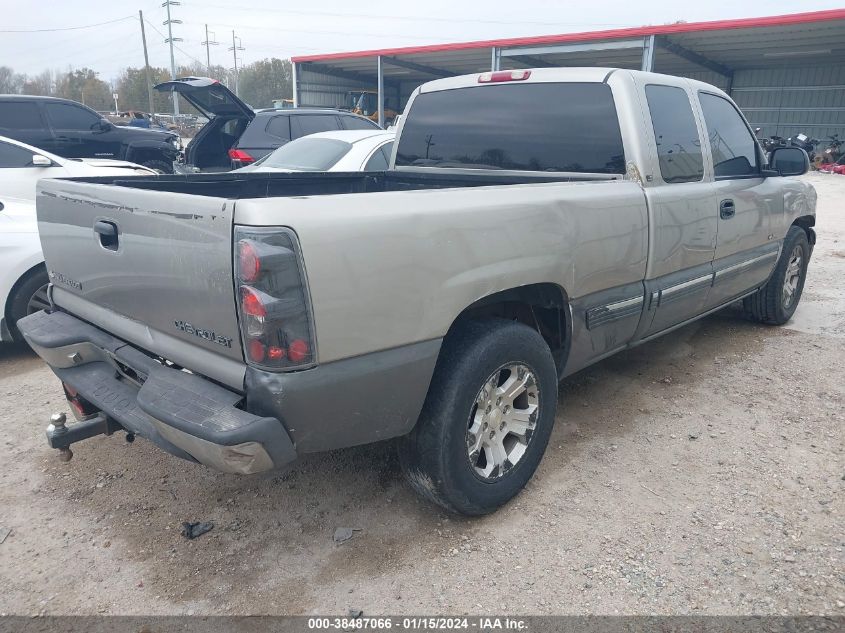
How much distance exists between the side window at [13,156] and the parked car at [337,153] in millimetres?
2493

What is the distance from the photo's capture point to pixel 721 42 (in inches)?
808

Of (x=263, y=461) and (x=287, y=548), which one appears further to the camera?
(x=287, y=548)

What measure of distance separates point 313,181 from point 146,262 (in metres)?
1.99

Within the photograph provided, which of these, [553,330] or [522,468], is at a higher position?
[553,330]

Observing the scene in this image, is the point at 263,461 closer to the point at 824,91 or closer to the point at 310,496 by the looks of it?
the point at 310,496

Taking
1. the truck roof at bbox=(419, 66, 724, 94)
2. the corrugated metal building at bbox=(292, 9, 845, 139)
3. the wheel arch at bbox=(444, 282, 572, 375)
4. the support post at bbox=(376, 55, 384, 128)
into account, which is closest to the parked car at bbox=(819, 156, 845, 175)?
the corrugated metal building at bbox=(292, 9, 845, 139)

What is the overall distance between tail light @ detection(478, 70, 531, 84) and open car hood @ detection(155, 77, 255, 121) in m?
6.63

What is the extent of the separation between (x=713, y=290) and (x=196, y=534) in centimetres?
339

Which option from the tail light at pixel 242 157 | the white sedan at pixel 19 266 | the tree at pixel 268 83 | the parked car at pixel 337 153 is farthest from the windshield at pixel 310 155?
the tree at pixel 268 83

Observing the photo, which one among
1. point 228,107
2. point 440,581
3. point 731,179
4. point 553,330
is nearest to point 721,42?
point 228,107

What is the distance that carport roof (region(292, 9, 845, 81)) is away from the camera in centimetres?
1816

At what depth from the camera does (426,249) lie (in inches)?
91.3

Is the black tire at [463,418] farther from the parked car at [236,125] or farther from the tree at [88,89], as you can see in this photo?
the tree at [88,89]

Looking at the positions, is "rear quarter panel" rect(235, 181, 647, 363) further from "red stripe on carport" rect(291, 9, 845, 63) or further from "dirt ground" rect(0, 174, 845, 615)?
"red stripe on carport" rect(291, 9, 845, 63)
